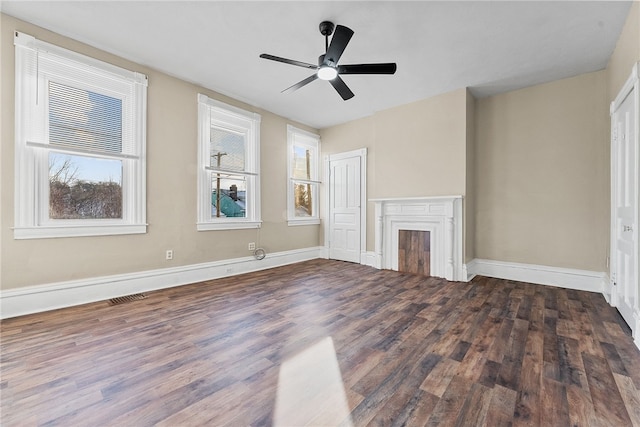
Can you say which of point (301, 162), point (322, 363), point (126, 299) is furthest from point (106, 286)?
point (301, 162)

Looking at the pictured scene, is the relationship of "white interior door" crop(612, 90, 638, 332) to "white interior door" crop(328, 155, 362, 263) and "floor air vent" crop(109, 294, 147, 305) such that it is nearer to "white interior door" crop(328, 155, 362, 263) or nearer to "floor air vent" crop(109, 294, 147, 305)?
"white interior door" crop(328, 155, 362, 263)

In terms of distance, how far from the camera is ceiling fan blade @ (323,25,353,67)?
7.45 ft

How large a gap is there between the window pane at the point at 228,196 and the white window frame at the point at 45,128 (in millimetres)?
1147

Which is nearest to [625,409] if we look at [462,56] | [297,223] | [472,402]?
[472,402]

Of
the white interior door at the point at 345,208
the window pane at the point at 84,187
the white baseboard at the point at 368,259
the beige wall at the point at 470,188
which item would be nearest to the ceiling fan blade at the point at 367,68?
the beige wall at the point at 470,188

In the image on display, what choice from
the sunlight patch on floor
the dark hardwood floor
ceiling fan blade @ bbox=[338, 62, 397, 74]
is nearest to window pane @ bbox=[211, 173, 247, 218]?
the dark hardwood floor

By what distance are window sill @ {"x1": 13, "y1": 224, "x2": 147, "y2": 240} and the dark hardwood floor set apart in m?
0.81

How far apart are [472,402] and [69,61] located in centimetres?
475

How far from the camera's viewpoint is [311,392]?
62.9 inches

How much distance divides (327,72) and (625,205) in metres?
3.22

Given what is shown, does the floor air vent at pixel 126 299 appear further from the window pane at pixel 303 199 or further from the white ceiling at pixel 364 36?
the window pane at pixel 303 199

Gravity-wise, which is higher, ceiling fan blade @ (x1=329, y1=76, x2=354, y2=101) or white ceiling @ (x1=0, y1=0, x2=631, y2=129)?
white ceiling @ (x1=0, y1=0, x2=631, y2=129)

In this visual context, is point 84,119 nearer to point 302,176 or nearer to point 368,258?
point 302,176

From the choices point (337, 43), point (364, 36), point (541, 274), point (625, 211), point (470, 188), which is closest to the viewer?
point (337, 43)
